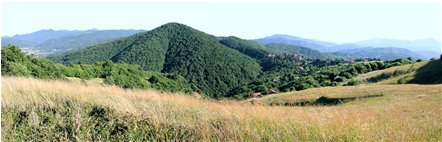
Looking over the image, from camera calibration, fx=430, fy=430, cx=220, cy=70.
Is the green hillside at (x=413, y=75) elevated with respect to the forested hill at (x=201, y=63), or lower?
elevated

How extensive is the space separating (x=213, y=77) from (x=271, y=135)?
153 meters

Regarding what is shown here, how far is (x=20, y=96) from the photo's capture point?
7645 mm

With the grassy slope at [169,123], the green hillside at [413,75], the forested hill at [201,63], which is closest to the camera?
the grassy slope at [169,123]

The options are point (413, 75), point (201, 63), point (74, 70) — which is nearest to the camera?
point (413, 75)

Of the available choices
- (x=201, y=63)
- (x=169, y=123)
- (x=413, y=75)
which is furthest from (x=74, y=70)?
(x=201, y=63)

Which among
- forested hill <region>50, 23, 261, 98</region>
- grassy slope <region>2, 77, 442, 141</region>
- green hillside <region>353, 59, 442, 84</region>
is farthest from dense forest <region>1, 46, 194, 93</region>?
forested hill <region>50, 23, 261, 98</region>

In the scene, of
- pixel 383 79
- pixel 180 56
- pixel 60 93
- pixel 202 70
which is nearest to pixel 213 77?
pixel 202 70

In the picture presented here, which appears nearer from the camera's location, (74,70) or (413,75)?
(413,75)

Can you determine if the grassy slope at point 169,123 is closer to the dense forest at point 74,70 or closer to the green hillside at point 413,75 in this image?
the dense forest at point 74,70

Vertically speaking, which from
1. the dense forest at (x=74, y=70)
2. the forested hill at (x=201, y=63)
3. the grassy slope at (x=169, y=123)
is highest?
the grassy slope at (x=169, y=123)

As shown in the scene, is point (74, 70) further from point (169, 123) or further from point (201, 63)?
point (201, 63)

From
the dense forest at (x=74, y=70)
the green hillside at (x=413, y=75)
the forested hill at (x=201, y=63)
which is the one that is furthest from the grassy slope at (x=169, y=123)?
the forested hill at (x=201, y=63)

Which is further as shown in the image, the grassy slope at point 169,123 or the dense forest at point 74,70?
the dense forest at point 74,70

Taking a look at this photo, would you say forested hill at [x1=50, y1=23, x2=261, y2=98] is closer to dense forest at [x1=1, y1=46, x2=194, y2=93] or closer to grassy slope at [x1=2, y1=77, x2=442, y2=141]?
dense forest at [x1=1, y1=46, x2=194, y2=93]
